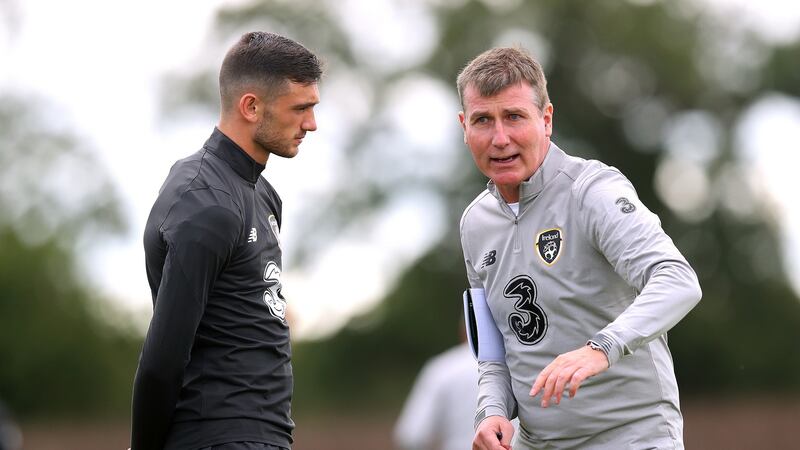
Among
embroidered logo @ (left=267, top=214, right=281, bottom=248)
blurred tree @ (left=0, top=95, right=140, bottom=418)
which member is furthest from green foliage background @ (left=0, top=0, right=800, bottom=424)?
embroidered logo @ (left=267, top=214, right=281, bottom=248)

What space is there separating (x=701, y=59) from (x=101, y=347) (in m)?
17.7

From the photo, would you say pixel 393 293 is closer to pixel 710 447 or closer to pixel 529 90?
pixel 710 447

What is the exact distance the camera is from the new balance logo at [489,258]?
5336 millimetres

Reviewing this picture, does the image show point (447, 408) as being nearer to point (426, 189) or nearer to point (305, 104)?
point (305, 104)

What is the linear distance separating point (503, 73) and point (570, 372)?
4.71 feet

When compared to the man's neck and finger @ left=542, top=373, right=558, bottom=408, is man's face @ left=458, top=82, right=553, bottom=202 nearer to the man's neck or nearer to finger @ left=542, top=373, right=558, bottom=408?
the man's neck

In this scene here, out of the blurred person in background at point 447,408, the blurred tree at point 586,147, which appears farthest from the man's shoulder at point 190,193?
the blurred tree at point 586,147

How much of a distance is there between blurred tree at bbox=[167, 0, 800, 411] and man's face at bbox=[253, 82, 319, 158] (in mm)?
25520

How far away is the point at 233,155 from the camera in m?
5.16

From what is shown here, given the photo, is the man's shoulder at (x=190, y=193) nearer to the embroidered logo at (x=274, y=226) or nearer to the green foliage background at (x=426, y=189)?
the embroidered logo at (x=274, y=226)

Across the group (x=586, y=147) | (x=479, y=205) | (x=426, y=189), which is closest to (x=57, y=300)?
(x=426, y=189)

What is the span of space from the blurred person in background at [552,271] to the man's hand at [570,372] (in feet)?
1.10

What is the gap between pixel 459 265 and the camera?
3156 cm

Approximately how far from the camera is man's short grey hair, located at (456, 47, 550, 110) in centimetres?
518
